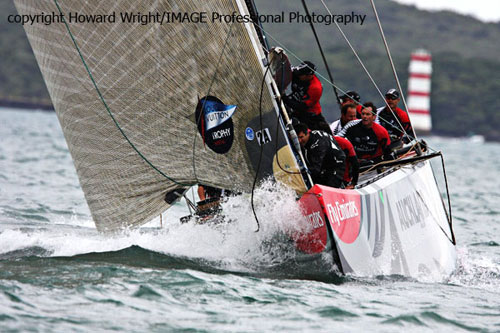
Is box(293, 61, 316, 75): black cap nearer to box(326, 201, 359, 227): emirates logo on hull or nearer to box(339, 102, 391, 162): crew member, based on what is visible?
box(339, 102, 391, 162): crew member

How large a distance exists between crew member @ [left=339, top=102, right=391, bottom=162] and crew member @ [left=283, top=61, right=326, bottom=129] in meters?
0.99

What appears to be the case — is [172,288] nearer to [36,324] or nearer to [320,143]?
Result: [36,324]

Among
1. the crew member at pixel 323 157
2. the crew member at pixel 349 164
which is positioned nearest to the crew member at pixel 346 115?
the crew member at pixel 349 164

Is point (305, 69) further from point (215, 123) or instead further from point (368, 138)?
point (368, 138)

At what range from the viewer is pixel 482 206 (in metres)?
12.4

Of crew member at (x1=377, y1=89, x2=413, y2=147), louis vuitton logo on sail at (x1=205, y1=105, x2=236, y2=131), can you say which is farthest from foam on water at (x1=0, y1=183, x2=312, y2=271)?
crew member at (x1=377, y1=89, x2=413, y2=147)

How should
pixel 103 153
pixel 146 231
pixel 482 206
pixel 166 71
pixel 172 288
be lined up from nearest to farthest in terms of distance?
pixel 172 288 → pixel 166 71 → pixel 103 153 → pixel 146 231 → pixel 482 206

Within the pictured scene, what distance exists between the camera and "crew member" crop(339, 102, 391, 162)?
7488 millimetres

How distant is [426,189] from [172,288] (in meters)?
3.13

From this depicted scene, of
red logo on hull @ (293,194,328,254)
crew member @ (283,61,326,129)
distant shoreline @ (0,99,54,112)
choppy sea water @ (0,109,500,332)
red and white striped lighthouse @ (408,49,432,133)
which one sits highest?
distant shoreline @ (0,99,54,112)

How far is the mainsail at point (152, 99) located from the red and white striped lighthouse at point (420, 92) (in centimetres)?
4909

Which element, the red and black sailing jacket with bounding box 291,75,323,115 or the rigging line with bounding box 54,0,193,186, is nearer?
the rigging line with bounding box 54,0,193,186

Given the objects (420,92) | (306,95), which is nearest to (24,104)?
(420,92)

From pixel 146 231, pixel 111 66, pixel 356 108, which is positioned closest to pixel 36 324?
pixel 111 66
